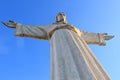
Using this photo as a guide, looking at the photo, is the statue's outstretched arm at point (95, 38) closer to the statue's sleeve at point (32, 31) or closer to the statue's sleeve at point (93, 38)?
the statue's sleeve at point (93, 38)

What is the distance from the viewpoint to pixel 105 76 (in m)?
4.21

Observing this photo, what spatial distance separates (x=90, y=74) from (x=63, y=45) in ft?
4.22

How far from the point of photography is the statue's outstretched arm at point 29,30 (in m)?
6.00

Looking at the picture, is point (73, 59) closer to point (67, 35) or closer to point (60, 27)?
point (67, 35)

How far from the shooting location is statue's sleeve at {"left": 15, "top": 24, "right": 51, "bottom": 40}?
19.7ft

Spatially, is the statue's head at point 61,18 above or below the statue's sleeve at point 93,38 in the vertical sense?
above

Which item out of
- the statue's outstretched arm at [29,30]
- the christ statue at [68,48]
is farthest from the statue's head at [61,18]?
the statue's outstretched arm at [29,30]

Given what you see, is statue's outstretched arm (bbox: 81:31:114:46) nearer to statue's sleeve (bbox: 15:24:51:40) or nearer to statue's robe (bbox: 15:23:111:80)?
statue's robe (bbox: 15:23:111:80)

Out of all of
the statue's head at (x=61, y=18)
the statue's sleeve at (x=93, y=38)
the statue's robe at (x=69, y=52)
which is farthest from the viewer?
the statue's sleeve at (x=93, y=38)

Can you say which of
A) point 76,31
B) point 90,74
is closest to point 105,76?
point 90,74

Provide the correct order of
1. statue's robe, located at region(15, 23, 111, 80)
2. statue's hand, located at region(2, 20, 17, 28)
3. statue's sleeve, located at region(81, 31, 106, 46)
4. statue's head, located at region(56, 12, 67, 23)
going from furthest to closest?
1. statue's sleeve, located at region(81, 31, 106, 46)
2. statue's head, located at region(56, 12, 67, 23)
3. statue's hand, located at region(2, 20, 17, 28)
4. statue's robe, located at region(15, 23, 111, 80)

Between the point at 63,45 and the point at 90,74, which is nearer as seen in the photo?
the point at 90,74

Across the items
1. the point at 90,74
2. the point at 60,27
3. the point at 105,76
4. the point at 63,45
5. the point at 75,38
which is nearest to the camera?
the point at 90,74

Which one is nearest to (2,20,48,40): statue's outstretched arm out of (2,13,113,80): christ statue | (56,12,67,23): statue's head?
(2,13,113,80): christ statue
